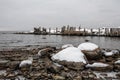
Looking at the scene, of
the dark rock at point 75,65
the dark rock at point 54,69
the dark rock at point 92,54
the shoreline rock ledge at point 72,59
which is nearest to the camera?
the dark rock at point 54,69

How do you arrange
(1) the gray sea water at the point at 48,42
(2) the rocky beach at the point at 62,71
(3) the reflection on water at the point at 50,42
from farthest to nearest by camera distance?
(3) the reflection on water at the point at 50,42 < (1) the gray sea water at the point at 48,42 < (2) the rocky beach at the point at 62,71

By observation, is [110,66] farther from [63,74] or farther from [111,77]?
[63,74]

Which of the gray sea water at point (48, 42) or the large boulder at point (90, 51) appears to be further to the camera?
the gray sea water at point (48, 42)

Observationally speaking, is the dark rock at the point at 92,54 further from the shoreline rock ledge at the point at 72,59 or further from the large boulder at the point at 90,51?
the shoreline rock ledge at the point at 72,59

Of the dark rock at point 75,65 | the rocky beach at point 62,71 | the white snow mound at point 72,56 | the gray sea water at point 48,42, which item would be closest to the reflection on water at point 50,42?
the gray sea water at point 48,42

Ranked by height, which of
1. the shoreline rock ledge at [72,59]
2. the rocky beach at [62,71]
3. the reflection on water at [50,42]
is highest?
the shoreline rock ledge at [72,59]

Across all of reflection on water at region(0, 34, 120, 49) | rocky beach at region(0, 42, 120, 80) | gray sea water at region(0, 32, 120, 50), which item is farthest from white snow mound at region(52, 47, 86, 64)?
reflection on water at region(0, 34, 120, 49)

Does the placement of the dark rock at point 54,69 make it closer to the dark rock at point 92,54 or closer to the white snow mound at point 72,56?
the white snow mound at point 72,56

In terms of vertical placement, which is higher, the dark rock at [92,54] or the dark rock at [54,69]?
the dark rock at [92,54]

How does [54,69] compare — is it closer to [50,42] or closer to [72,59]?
[72,59]

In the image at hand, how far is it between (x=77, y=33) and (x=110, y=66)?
224ft

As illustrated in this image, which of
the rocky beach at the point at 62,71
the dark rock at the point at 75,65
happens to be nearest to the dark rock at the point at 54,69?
the rocky beach at the point at 62,71

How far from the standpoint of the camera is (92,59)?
14.2 meters

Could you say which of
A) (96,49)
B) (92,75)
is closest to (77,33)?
(96,49)
